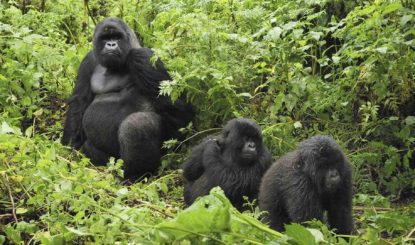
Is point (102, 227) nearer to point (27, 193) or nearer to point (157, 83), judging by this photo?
point (27, 193)

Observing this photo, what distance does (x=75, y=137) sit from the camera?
6305 millimetres

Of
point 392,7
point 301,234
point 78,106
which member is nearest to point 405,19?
point 392,7

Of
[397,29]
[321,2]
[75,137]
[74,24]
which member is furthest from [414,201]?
[74,24]

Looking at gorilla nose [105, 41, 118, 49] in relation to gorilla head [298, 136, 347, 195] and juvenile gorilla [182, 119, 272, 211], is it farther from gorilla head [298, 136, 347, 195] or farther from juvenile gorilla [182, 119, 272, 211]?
gorilla head [298, 136, 347, 195]

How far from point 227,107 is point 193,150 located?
53cm

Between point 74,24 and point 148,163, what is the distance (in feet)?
7.60

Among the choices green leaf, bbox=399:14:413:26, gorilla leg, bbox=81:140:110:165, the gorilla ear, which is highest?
green leaf, bbox=399:14:413:26

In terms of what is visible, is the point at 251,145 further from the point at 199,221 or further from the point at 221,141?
the point at 199,221

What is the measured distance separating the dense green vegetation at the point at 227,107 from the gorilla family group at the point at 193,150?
0.45 ft

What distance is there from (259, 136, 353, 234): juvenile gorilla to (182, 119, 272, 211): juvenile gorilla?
0.56 m

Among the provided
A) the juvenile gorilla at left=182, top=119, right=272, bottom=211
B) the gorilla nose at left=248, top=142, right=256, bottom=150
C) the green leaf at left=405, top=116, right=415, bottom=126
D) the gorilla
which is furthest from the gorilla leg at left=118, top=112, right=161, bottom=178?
the green leaf at left=405, top=116, right=415, bottom=126

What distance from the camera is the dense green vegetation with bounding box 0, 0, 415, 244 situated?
3.85m

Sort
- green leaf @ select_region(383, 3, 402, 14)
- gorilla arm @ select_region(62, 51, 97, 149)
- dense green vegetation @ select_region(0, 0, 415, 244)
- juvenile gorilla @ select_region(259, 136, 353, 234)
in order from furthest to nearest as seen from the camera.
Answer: gorilla arm @ select_region(62, 51, 97, 149) < green leaf @ select_region(383, 3, 402, 14) < juvenile gorilla @ select_region(259, 136, 353, 234) < dense green vegetation @ select_region(0, 0, 415, 244)

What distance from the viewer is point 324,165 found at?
4.13m
